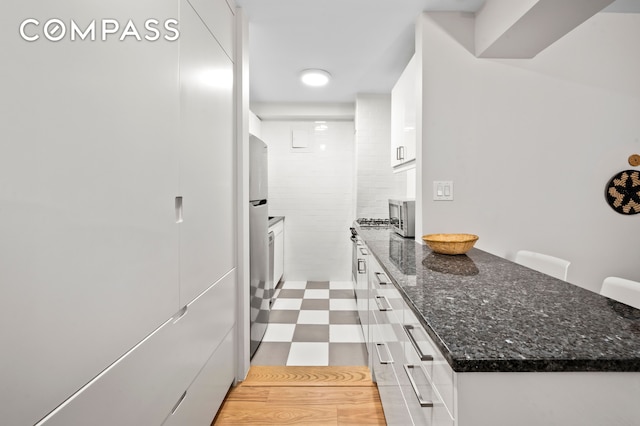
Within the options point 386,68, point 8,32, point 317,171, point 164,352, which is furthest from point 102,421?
point 317,171

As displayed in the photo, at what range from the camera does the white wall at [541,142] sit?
2.12m

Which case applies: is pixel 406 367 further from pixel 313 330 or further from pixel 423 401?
pixel 313 330

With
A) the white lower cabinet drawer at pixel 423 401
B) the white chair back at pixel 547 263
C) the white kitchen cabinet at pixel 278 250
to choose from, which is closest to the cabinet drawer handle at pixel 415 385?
the white lower cabinet drawer at pixel 423 401

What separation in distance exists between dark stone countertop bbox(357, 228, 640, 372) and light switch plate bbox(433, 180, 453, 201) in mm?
763

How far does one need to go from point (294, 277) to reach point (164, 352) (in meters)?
3.61

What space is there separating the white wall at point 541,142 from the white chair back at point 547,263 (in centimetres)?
25

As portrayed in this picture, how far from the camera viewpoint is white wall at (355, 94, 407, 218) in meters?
4.07

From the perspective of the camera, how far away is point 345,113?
446 cm

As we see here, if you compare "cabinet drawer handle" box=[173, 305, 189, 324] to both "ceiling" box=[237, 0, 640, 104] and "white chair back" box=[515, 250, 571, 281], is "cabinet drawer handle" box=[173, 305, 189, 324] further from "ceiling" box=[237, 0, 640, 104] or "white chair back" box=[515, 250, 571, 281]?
"ceiling" box=[237, 0, 640, 104]

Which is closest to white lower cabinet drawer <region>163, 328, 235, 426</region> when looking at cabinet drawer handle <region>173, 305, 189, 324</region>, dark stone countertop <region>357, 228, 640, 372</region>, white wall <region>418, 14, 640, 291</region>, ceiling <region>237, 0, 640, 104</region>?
cabinet drawer handle <region>173, 305, 189, 324</region>

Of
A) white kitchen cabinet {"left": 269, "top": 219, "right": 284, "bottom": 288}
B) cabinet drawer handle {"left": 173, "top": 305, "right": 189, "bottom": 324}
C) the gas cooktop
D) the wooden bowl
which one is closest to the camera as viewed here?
cabinet drawer handle {"left": 173, "top": 305, "right": 189, "bottom": 324}

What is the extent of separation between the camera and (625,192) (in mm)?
2145

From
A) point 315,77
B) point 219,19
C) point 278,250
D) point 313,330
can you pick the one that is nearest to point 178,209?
point 219,19

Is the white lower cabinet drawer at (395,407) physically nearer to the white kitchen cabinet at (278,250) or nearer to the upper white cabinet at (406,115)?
the upper white cabinet at (406,115)
